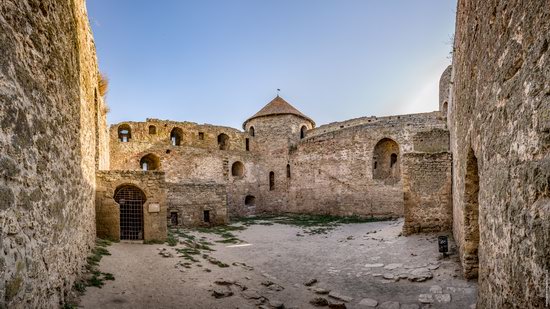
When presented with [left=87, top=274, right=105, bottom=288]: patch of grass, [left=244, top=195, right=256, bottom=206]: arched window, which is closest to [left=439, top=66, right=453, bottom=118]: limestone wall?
[left=244, top=195, right=256, bottom=206]: arched window

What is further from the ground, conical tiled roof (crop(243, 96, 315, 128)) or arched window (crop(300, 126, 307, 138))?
conical tiled roof (crop(243, 96, 315, 128))

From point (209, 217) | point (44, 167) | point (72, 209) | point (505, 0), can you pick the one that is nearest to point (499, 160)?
point (505, 0)

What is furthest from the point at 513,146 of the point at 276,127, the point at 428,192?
the point at 276,127

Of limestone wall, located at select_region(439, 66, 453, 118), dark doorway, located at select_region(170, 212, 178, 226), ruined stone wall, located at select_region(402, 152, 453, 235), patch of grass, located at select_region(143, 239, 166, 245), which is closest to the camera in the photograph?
patch of grass, located at select_region(143, 239, 166, 245)

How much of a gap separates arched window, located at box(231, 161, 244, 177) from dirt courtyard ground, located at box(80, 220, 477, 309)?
1346cm

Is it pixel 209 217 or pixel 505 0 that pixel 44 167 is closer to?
pixel 505 0

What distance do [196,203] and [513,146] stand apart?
48.9ft

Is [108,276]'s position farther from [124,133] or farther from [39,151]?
[124,133]

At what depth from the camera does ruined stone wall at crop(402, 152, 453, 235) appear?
10711mm

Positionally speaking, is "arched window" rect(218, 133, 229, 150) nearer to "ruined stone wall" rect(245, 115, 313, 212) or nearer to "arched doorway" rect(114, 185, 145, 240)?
"ruined stone wall" rect(245, 115, 313, 212)

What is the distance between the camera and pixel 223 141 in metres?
26.3

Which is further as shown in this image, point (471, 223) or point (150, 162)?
point (150, 162)

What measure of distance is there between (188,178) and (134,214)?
1192 cm

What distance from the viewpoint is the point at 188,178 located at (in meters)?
22.2
